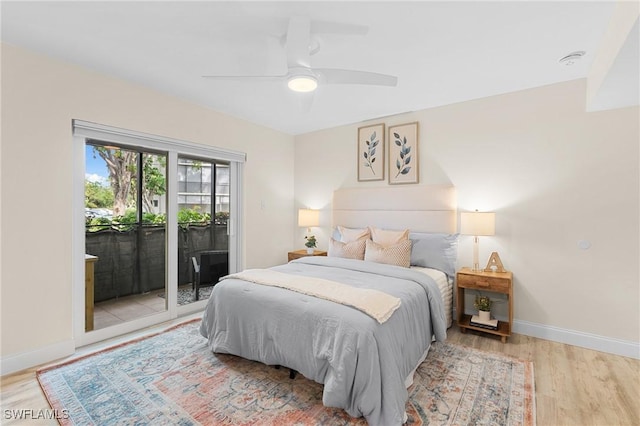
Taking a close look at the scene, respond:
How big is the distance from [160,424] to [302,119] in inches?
142

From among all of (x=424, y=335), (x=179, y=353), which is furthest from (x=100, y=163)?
(x=424, y=335)

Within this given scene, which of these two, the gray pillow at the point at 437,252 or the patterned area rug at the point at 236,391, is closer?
the patterned area rug at the point at 236,391

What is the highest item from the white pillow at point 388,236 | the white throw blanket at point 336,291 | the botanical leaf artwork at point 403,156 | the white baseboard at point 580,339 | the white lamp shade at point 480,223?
the botanical leaf artwork at point 403,156

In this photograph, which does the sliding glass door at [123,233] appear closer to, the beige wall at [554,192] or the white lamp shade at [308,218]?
the white lamp shade at [308,218]

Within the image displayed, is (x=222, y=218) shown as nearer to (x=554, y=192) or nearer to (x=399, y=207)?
(x=399, y=207)

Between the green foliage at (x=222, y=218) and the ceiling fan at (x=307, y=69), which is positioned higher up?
the ceiling fan at (x=307, y=69)

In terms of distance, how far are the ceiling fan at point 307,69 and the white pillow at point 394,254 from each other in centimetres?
174

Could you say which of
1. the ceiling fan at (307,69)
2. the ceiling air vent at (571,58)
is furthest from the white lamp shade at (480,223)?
the ceiling fan at (307,69)

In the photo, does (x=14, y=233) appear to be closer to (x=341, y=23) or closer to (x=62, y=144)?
(x=62, y=144)

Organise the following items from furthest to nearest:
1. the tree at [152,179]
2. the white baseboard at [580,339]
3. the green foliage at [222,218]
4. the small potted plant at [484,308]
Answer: the green foliage at [222,218] < the tree at [152,179] < the small potted plant at [484,308] < the white baseboard at [580,339]

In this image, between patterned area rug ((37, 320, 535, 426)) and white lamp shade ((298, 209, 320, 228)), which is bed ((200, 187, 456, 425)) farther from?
white lamp shade ((298, 209, 320, 228))

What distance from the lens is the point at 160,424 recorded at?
1.79 meters

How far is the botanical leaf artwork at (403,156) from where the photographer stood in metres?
3.86

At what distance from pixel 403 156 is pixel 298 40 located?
2362mm
